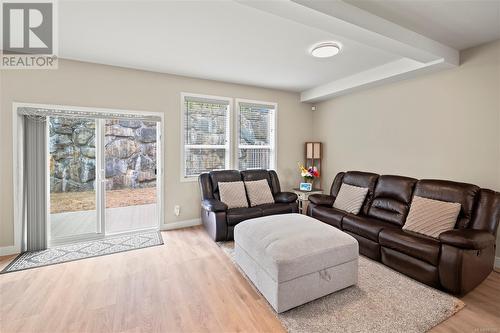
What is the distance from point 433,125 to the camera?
3299 millimetres

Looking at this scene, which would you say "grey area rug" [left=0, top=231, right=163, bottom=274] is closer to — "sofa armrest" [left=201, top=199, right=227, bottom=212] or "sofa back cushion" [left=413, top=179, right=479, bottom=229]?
"sofa armrest" [left=201, top=199, right=227, bottom=212]

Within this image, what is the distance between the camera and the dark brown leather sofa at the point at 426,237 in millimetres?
2119

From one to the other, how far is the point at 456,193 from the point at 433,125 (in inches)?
44.3

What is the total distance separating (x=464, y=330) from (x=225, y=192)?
3068 mm

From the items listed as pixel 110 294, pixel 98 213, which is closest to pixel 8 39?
pixel 98 213

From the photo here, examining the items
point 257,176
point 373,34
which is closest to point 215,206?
point 257,176

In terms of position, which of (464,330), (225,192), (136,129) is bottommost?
(464,330)

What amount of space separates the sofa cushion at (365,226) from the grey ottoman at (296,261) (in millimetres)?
700

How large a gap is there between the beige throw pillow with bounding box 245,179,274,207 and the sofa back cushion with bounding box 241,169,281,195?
13 centimetres

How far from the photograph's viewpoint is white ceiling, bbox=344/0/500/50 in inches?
82.5

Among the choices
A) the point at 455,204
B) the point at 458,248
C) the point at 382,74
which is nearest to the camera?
the point at 458,248

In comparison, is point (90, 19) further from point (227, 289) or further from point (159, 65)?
point (227, 289)

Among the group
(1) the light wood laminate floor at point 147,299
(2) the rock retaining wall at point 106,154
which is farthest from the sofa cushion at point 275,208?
(2) the rock retaining wall at point 106,154

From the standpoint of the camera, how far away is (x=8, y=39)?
2.71 metres
